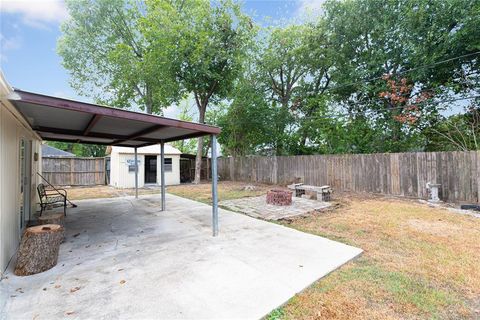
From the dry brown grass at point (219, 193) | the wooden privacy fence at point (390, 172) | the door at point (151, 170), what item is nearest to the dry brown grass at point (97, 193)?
the dry brown grass at point (219, 193)

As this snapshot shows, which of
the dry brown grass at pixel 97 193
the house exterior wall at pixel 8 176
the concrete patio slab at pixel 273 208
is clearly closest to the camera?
the house exterior wall at pixel 8 176

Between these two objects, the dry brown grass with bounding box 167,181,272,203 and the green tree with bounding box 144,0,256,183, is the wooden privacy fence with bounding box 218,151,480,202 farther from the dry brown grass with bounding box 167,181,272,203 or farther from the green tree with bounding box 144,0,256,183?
the green tree with bounding box 144,0,256,183

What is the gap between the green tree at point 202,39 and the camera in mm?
13656

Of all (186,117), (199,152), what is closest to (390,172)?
(199,152)

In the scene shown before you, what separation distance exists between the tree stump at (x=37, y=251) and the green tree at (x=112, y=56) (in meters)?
13.0

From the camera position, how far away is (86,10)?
1595 cm

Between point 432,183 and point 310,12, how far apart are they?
14.4m

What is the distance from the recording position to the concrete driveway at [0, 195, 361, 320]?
2.24m

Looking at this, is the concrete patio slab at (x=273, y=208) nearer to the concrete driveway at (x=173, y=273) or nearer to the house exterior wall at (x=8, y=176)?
the concrete driveway at (x=173, y=273)

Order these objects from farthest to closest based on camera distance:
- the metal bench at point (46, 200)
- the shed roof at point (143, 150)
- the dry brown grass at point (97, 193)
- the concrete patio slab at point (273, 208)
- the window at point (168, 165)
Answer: the window at point (168, 165)
the shed roof at point (143, 150)
the dry brown grass at point (97, 193)
the concrete patio slab at point (273, 208)
the metal bench at point (46, 200)

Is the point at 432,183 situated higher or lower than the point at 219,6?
lower

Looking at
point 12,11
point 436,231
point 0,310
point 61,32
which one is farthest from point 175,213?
point 61,32

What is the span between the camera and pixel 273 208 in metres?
6.93

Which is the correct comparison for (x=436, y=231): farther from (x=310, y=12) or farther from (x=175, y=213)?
(x=310, y=12)
